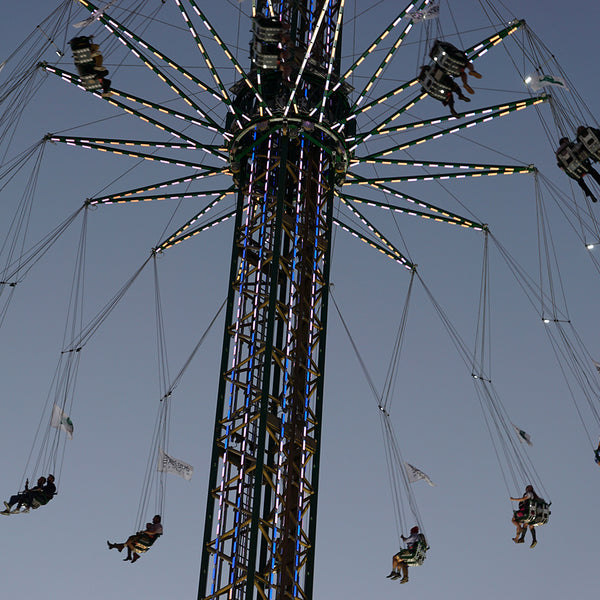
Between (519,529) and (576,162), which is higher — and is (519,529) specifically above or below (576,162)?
below

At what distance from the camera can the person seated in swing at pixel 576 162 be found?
2461cm

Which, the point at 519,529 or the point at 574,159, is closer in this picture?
the point at 574,159

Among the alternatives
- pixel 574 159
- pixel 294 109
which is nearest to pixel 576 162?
pixel 574 159

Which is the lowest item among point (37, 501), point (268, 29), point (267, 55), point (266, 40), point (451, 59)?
point (37, 501)

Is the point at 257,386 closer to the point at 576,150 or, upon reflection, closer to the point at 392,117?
the point at 392,117

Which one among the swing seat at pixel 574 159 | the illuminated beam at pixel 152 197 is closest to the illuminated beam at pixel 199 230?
the illuminated beam at pixel 152 197

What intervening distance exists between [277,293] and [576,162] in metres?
7.53

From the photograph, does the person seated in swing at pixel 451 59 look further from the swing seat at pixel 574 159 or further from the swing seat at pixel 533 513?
the swing seat at pixel 533 513

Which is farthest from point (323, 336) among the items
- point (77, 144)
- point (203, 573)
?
point (77, 144)

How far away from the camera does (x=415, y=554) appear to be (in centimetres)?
2748

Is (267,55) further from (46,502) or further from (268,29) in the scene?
(46,502)

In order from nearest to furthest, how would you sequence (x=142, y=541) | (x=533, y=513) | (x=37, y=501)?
(x=37, y=501), (x=533, y=513), (x=142, y=541)

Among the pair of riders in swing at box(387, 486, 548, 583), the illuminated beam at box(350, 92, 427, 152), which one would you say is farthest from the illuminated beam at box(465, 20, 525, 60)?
the pair of riders in swing at box(387, 486, 548, 583)

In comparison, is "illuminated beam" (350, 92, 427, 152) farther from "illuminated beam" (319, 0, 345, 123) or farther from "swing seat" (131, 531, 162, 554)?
"swing seat" (131, 531, 162, 554)
